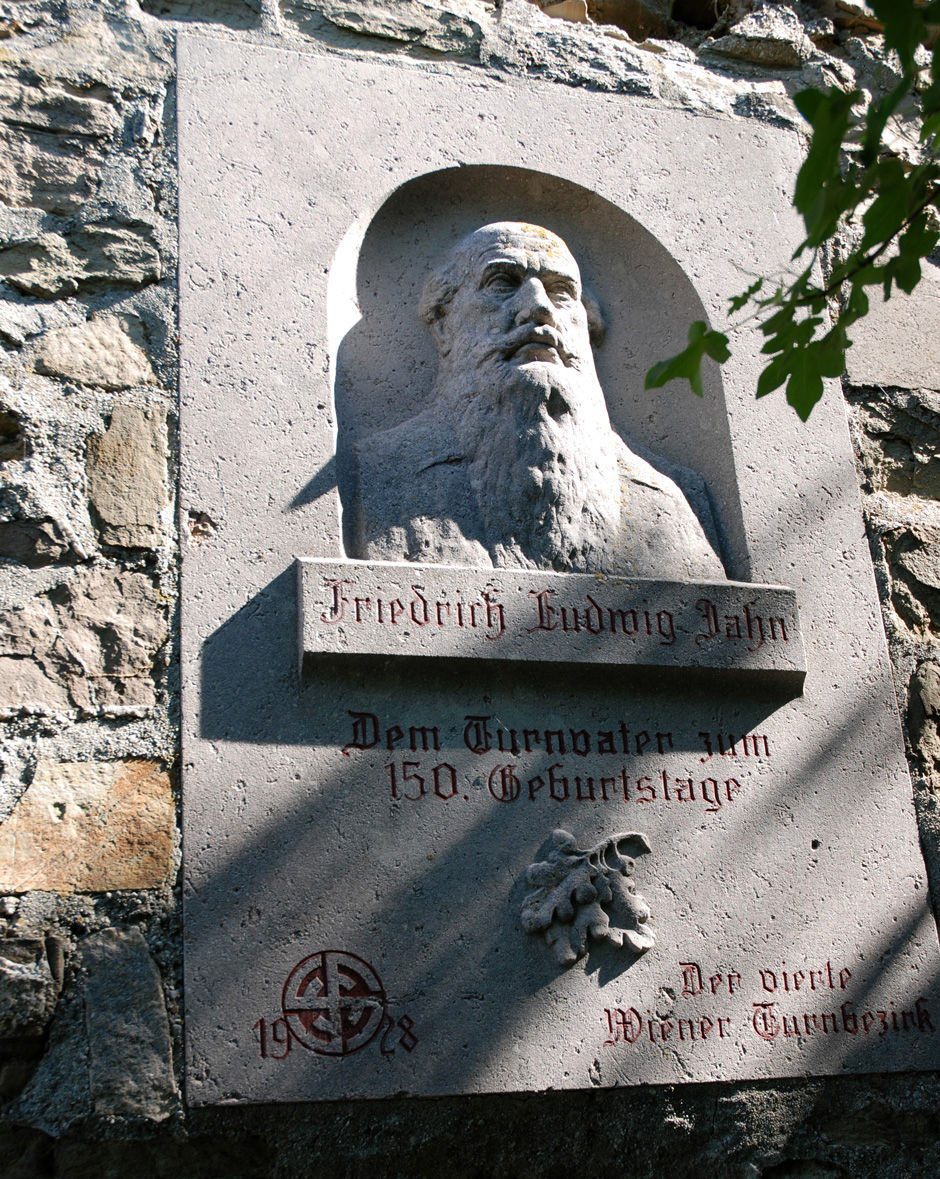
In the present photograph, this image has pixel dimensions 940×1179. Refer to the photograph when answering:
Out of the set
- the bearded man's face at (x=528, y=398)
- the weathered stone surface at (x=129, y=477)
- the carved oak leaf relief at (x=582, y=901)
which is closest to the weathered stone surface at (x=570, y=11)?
the bearded man's face at (x=528, y=398)

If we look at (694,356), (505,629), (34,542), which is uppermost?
(34,542)

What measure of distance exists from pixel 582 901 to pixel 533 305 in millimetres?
1420

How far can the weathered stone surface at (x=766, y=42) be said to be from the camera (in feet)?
12.4

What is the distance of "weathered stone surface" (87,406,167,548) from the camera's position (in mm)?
2615

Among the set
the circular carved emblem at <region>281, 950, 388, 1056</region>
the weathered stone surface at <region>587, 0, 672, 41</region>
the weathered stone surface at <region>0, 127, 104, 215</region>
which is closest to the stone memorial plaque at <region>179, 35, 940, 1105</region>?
the circular carved emblem at <region>281, 950, 388, 1056</region>

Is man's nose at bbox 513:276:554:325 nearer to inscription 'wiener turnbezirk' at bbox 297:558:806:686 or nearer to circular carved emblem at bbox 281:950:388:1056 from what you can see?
inscription 'wiener turnbezirk' at bbox 297:558:806:686

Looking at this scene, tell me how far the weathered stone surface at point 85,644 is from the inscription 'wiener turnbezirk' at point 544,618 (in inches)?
12.5

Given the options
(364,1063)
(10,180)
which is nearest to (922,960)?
(364,1063)

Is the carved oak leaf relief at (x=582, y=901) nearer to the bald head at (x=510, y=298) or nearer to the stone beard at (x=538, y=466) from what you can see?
the stone beard at (x=538, y=466)

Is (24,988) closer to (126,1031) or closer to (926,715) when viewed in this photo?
(126,1031)

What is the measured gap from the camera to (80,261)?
9.40ft

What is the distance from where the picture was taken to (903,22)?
155 centimetres

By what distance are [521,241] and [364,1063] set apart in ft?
6.45

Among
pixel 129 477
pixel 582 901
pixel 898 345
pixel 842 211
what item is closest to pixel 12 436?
pixel 129 477
